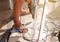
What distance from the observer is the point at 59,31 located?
1.27 m

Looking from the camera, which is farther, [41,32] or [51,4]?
[51,4]

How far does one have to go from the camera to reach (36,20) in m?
1.28

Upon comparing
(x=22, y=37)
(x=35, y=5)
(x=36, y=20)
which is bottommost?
(x=22, y=37)

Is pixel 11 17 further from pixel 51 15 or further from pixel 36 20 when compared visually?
pixel 51 15

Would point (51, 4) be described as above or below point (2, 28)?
above

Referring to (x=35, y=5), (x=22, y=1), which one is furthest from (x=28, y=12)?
(x=22, y=1)

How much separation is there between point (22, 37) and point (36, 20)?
0.17 meters

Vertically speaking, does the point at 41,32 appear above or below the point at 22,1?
below

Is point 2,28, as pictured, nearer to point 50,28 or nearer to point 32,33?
point 32,33

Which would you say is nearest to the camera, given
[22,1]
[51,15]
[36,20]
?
[22,1]

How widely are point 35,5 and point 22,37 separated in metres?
0.29

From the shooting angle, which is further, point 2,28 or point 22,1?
point 2,28

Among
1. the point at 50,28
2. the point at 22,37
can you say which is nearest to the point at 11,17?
the point at 22,37

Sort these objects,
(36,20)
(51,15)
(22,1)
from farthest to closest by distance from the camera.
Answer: (51,15)
(36,20)
(22,1)
